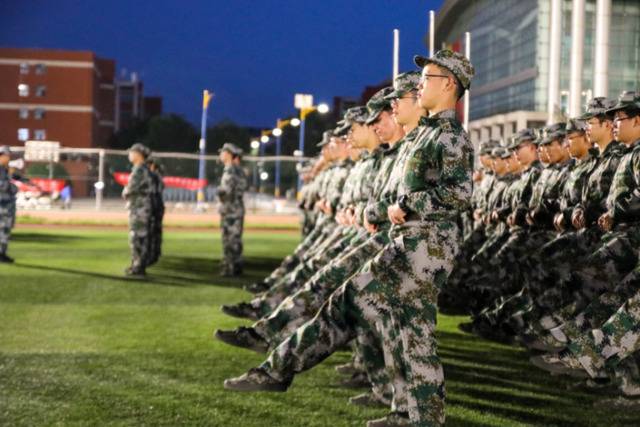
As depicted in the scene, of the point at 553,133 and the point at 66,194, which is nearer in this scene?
the point at 553,133

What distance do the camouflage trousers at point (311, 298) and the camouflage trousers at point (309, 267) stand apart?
67 cm

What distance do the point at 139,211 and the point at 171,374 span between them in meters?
8.23

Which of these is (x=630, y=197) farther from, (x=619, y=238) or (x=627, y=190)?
(x=619, y=238)

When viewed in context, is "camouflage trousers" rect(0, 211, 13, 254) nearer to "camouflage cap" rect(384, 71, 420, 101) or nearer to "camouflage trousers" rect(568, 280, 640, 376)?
"camouflage cap" rect(384, 71, 420, 101)

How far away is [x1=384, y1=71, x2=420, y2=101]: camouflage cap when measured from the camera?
6145mm

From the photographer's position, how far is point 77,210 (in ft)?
115

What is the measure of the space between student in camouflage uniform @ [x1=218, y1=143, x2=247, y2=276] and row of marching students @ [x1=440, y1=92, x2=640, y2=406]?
476 cm

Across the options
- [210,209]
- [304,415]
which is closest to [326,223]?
[304,415]

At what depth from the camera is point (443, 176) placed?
5.14 m

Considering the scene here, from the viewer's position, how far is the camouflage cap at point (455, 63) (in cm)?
530

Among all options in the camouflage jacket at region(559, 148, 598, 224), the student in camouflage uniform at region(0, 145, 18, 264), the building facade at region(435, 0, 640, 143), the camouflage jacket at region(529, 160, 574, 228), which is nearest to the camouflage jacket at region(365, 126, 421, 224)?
the camouflage jacket at region(559, 148, 598, 224)

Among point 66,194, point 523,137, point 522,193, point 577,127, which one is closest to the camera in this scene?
point 577,127

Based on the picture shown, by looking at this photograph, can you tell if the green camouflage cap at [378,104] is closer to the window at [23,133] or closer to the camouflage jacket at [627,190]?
Result: the camouflage jacket at [627,190]

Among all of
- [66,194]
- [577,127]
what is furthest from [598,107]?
[66,194]
